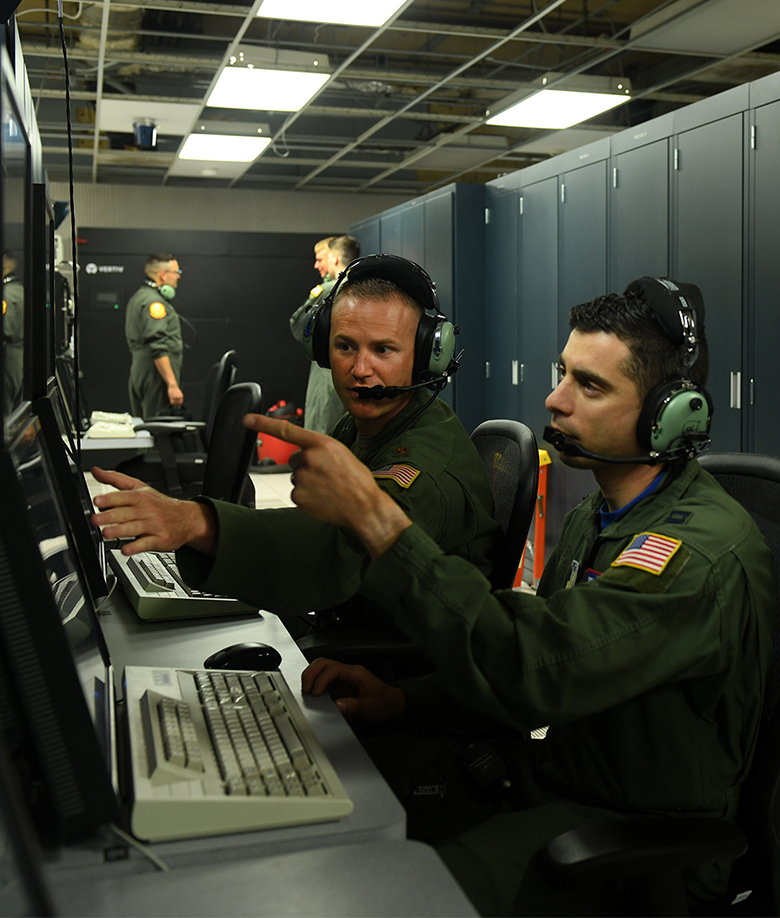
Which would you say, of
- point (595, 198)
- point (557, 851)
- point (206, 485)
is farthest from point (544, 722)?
point (595, 198)

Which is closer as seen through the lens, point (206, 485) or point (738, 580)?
point (738, 580)

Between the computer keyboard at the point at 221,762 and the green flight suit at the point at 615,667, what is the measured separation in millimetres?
178

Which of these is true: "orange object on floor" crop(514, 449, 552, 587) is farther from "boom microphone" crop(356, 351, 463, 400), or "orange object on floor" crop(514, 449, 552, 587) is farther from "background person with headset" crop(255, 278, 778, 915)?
"background person with headset" crop(255, 278, 778, 915)

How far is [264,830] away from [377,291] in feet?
3.43

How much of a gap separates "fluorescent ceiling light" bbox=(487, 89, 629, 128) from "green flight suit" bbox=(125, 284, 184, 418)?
2.92m

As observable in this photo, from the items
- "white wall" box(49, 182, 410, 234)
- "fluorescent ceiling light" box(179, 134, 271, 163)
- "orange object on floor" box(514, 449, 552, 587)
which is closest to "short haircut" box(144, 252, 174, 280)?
"fluorescent ceiling light" box(179, 134, 271, 163)

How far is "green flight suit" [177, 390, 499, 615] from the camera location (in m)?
1.17

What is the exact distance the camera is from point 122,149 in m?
7.95

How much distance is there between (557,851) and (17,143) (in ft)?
2.94

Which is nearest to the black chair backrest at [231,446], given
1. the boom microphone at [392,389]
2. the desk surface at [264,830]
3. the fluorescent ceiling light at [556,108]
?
the boom microphone at [392,389]

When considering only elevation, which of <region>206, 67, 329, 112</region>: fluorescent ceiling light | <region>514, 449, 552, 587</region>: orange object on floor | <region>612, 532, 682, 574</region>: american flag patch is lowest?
<region>514, 449, 552, 587</region>: orange object on floor

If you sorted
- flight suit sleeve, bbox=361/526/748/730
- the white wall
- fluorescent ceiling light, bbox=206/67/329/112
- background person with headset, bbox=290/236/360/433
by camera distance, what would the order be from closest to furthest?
flight suit sleeve, bbox=361/526/748/730 → background person with headset, bbox=290/236/360/433 → fluorescent ceiling light, bbox=206/67/329/112 → the white wall

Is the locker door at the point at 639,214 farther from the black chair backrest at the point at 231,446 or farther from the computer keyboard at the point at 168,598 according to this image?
the computer keyboard at the point at 168,598

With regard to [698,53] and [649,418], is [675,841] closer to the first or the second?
Result: [649,418]
